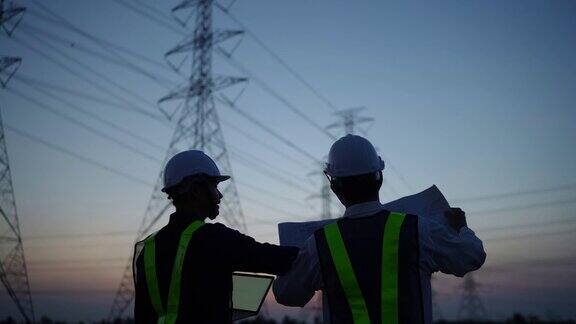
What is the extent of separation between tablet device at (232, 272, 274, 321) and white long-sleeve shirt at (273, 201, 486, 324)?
0.46 meters

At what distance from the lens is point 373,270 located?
130 inches

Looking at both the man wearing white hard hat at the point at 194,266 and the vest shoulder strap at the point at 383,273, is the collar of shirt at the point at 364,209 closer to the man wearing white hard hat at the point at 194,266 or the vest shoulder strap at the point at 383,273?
the vest shoulder strap at the point at 383,273

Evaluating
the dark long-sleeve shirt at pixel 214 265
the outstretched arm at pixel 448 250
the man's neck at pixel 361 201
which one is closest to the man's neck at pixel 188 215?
the dark long-sleeve shirt at pixel 214 265

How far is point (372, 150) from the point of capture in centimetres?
372

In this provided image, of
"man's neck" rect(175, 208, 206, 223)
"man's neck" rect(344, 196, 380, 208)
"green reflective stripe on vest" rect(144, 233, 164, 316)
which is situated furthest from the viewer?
"man's neck" rect(175, 208, 206, 223)

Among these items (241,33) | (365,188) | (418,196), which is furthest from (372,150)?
(241,33)

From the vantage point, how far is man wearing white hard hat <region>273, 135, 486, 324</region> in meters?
3.29

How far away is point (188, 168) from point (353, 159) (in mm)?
1132

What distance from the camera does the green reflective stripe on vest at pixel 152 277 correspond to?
3.70 m

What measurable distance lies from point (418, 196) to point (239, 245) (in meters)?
1.24

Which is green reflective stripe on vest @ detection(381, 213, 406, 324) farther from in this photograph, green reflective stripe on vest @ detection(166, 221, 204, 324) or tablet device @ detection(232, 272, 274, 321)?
green reflective stripe on vest @ detection(166, 221, 204, 324)

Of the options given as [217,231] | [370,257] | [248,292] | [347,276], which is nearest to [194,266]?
[217,231]

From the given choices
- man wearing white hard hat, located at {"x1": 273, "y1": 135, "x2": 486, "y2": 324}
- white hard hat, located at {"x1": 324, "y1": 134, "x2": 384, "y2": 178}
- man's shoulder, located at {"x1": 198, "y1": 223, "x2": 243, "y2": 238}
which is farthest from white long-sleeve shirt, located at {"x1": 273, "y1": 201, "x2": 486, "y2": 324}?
man's shoulder, located at {"x1": 198, "y1": 223, "x2": 243, "y2": 238}

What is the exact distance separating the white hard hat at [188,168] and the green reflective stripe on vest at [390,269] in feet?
4.26
